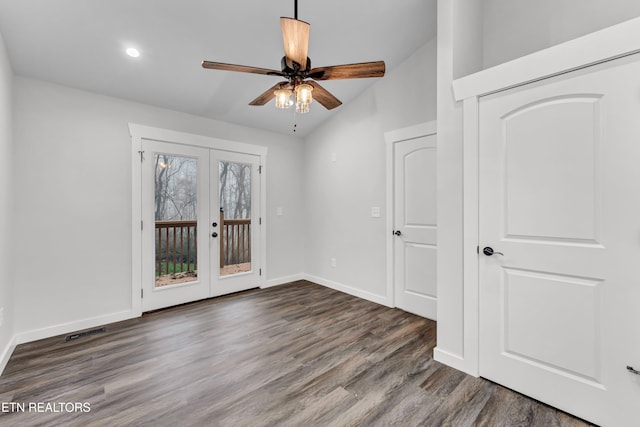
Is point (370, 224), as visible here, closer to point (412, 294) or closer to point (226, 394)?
point (412, 294)

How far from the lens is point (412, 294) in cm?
326

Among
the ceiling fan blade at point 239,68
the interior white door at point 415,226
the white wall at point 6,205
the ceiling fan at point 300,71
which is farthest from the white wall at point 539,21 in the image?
the white wall at point 6,205

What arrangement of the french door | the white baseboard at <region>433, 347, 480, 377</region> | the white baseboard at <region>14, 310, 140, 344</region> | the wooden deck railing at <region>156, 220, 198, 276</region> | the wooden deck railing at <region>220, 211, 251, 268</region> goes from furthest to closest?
the wooden deck railing at <region>220, 211, 251, 268</region>
the wooden deck railing at <region>156, 220, 198, 276</region>
the french door
the white baseboard at <region>14, 310, 140, 344</region>
the white baseboard at <region>433, 347, 480, 377</region>

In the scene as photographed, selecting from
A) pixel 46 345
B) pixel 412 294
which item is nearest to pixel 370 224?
pixel 412 294

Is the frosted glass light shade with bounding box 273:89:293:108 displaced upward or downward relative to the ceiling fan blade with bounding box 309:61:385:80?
downward

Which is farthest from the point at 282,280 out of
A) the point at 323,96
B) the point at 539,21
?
the point at 539,21

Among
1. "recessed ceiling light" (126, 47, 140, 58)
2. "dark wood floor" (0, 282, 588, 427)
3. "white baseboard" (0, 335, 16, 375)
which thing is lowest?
"dark wood floor" (0, 282, 588, 427)

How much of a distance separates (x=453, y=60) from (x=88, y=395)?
364 centimetres

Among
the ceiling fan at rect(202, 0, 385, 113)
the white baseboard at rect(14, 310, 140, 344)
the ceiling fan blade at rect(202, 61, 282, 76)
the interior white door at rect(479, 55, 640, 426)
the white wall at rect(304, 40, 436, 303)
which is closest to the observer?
the interior white door at rect(479, 55, 640, 426)

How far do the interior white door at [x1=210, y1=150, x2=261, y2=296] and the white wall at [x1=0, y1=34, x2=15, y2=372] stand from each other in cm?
185

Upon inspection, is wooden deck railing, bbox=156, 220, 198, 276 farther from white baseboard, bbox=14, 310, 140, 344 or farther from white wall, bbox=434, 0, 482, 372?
white wall, bbox=434, 0, 482, 372

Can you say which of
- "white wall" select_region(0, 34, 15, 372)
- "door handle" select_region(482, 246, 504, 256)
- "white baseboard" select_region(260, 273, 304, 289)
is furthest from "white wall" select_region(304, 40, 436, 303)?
"white wall" select_region(0, 34, 15, 372)

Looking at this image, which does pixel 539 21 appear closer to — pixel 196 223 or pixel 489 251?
pixel 489 251

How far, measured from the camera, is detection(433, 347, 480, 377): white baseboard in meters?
2.08
